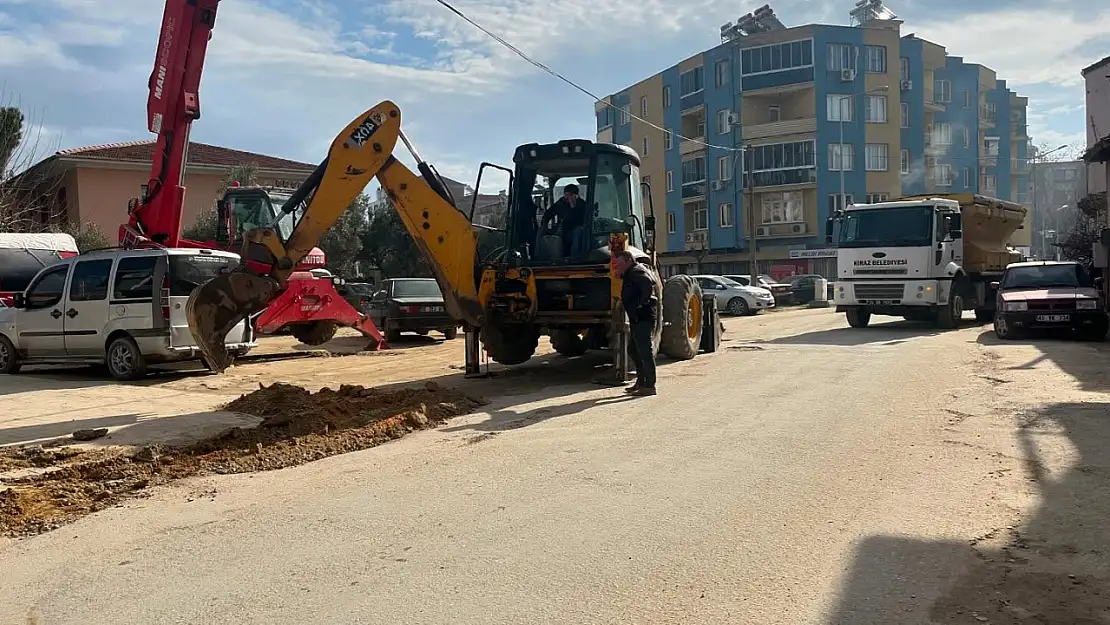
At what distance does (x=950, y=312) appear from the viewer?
69.5 ft

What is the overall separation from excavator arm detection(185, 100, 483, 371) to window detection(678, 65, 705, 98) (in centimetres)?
4804

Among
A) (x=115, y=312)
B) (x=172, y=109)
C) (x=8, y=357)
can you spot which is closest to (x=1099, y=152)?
(x=172, y=109)

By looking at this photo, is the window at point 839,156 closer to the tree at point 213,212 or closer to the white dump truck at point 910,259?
the white dump truck at point 910,259

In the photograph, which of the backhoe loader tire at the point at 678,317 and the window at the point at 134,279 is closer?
the window at the point at 134,279

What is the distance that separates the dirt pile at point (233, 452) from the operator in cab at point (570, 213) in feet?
10.1

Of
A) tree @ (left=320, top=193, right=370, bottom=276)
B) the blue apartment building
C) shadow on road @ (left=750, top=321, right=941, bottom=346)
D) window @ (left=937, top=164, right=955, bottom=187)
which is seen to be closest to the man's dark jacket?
shadow on road @ (left=750, top=321, right=941, bottom=346)

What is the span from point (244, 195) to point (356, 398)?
36.0 feet

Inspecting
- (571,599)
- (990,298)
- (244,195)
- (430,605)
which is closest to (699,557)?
(571,599)

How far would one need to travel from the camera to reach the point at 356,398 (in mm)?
9969

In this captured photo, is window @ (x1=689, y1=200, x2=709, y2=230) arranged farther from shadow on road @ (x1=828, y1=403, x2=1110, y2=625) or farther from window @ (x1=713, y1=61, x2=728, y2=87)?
shadow on road @ (x1=828, y1=403, x2=1110, y2=625)

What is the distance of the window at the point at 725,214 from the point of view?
55.3m

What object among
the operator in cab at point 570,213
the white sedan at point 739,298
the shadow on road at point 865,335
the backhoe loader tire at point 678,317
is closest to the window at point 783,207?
the white sedan at point 739,298

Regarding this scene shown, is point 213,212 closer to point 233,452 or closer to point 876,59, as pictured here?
point 233,452

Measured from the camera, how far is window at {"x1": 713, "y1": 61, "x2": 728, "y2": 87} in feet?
178
